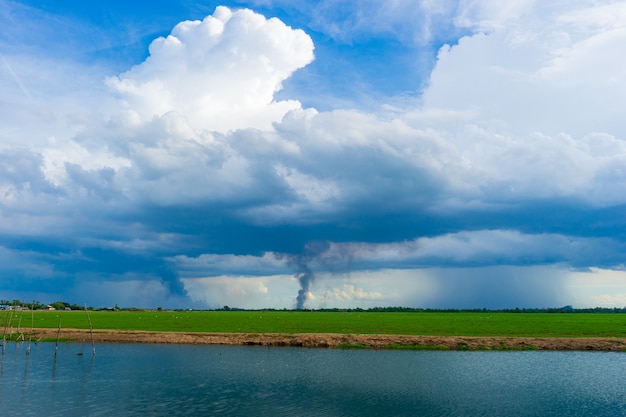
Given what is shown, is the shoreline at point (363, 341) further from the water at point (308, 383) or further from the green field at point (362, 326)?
the green field at point (362, 326)

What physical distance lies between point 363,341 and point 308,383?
32.4 meters

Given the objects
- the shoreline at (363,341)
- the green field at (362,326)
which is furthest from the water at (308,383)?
the green field at (362,326)

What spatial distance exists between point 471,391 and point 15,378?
46026 mm

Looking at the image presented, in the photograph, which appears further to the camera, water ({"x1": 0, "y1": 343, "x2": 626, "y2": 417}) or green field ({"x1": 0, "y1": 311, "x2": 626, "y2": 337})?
green field ({"x1": 0, "y1": 311, "x2": 626, "y2": 337})

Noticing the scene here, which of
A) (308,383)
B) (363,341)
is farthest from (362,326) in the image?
(308,383)

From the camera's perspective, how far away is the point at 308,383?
157 feet

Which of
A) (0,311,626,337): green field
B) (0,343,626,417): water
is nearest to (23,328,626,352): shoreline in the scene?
(0,343,626,417): water

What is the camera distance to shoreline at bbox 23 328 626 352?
76.4 m

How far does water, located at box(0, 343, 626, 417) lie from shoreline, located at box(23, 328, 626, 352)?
202 inches

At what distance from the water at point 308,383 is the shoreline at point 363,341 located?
513cm

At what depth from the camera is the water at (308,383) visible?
38.4 m

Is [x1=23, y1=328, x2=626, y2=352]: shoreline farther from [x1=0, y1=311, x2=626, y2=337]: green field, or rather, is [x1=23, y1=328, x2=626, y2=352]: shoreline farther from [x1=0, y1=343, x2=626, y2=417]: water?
[x1=0, y1=311, x2=626, y2=337]: green field

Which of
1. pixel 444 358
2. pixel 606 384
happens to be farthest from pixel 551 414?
pixel 444 358

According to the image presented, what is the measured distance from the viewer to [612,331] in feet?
319
